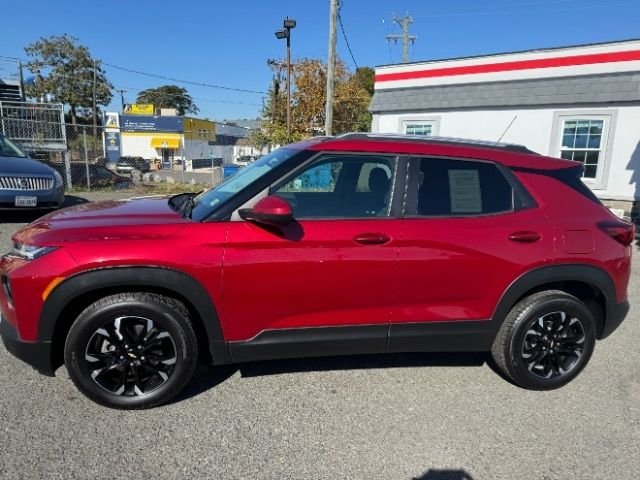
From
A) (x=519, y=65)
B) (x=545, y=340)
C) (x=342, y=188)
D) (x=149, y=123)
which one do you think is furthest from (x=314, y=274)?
(x=149, y=123)

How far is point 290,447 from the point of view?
251cm

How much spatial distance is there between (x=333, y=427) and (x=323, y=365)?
74 centimetres

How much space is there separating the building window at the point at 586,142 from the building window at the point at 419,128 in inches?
132

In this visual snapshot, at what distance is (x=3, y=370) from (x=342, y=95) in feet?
65.2

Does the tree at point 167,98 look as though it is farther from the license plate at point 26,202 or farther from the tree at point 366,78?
the license plate at point 26,202

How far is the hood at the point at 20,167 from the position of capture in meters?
7.36

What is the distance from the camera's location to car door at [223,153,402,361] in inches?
105

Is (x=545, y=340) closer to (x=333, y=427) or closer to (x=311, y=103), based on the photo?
(x=333, y=427)

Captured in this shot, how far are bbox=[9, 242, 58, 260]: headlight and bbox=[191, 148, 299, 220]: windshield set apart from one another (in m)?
0.85

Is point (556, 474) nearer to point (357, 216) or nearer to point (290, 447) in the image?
point (290, 447)

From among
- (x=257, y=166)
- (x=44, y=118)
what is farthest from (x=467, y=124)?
(x=44, y=118)

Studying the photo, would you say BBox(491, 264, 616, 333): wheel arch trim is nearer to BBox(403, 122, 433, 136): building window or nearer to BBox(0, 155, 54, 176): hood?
BBox(0, 155, 54, 176): hood

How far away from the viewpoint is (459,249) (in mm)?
2879

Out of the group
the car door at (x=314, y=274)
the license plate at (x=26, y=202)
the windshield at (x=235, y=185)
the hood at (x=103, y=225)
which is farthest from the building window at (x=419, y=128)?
the hood at (x=103, y=225)
